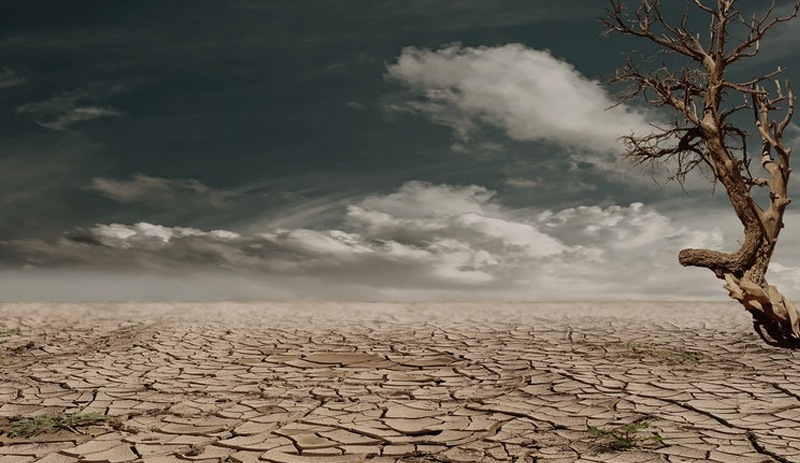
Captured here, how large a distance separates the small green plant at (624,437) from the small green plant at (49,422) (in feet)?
9.10

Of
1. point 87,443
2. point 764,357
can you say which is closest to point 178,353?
point 87,443

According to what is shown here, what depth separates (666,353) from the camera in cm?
666

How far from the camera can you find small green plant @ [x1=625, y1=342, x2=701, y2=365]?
6298mm

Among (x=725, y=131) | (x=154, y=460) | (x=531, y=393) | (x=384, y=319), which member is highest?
(x=725, y=131)

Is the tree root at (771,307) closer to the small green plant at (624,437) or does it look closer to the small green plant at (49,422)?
the small green plant at (624,437)

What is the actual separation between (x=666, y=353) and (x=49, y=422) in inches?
199

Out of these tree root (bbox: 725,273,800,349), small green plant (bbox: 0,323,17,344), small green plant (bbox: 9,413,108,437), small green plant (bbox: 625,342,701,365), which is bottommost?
small green plant (bbox: 9,413,108,437)

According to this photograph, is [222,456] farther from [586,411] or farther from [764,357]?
[764,357]

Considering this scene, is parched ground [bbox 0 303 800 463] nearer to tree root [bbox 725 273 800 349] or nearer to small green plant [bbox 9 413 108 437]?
small green plant [bbox 9 413 108 437]

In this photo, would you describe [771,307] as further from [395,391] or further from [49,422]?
[49,422]

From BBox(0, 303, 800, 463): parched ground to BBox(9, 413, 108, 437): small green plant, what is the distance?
25 millimetres

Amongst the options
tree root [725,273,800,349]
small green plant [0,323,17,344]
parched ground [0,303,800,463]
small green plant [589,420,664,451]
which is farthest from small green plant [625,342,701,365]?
small green plant [0,323,17,344]

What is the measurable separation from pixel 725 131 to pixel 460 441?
4668 millimetres

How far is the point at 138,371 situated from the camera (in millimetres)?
5820
